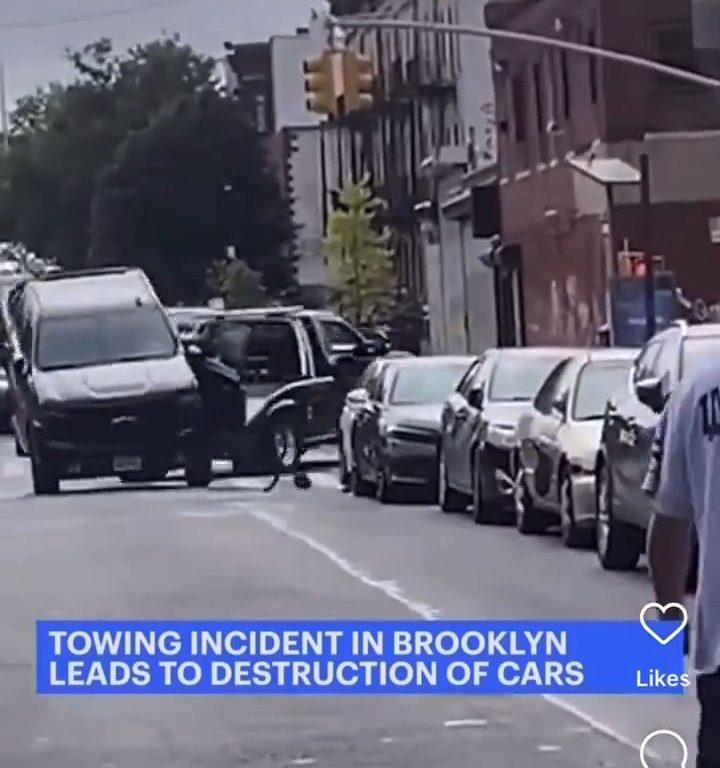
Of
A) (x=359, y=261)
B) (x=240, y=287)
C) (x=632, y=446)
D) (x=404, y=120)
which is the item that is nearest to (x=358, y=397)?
(x=632, y=446)

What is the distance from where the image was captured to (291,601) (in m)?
17.8

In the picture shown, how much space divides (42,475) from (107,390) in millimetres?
1355

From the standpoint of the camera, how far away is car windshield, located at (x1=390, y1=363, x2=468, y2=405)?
31.2m

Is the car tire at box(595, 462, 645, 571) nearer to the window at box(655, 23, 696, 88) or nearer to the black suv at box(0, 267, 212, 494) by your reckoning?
the black suv at box(0, 267, 212, 494)

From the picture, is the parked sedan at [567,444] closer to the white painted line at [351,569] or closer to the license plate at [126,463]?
the white painted line at [351,569]

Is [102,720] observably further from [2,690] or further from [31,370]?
[31,370]

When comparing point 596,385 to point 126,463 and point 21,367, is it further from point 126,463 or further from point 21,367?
point 21,367

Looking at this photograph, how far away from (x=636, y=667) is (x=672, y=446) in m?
1.55

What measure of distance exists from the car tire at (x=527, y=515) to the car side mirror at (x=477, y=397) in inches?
101

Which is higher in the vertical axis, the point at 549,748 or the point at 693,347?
the point at 693,347

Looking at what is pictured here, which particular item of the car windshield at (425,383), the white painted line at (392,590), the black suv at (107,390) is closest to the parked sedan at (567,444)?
the white painted line at (392,590)

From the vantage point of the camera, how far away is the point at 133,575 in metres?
20.4

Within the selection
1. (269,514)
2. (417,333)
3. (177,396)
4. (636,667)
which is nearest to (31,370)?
(177,396)

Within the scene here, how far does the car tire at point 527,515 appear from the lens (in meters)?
23.9
